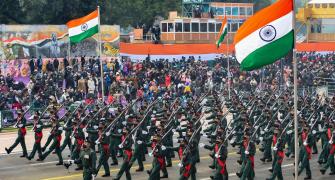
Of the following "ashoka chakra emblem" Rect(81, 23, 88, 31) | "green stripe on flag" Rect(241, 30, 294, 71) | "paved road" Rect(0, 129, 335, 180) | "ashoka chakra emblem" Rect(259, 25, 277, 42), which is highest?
"ashoka chakra emblem" Rect(81, 23, 88, 31)

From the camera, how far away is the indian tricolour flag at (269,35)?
51.0ft

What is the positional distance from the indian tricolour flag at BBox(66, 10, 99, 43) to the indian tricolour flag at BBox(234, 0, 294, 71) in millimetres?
15161

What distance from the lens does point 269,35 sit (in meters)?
15.7

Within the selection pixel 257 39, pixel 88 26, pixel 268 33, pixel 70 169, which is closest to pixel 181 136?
pixel 70 169

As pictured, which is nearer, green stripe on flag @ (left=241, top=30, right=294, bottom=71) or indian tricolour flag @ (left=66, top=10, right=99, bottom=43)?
green stripe on flag @ (left=241, top=30, right=294, bottom=71)

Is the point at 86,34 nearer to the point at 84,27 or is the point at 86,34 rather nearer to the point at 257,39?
the point at 84,27

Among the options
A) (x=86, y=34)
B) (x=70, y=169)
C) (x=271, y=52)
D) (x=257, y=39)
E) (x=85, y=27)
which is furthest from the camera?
(x=85, y=27)

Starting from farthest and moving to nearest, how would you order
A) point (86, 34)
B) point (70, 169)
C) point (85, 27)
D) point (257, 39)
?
1. point (85, 27)
2. point (86, 34)
3. point (70, 169)
4. point (257, 39)

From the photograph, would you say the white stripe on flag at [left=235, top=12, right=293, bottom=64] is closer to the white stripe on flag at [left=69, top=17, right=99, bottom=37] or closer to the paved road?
the paved road

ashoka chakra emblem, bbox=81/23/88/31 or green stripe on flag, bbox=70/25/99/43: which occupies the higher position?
ashoka chakra emblem, bbox=81/23/88/31

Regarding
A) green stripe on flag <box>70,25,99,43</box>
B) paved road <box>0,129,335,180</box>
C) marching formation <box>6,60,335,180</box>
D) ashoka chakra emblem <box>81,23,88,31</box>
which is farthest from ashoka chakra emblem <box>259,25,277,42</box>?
ashoka chakra emblem <box>81,23,88,31</box>

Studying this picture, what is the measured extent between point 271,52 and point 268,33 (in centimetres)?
44

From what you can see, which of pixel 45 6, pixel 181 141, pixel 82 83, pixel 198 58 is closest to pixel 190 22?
pixel 198 58

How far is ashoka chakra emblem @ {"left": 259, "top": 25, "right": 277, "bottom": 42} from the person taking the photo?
15648 millimetres
